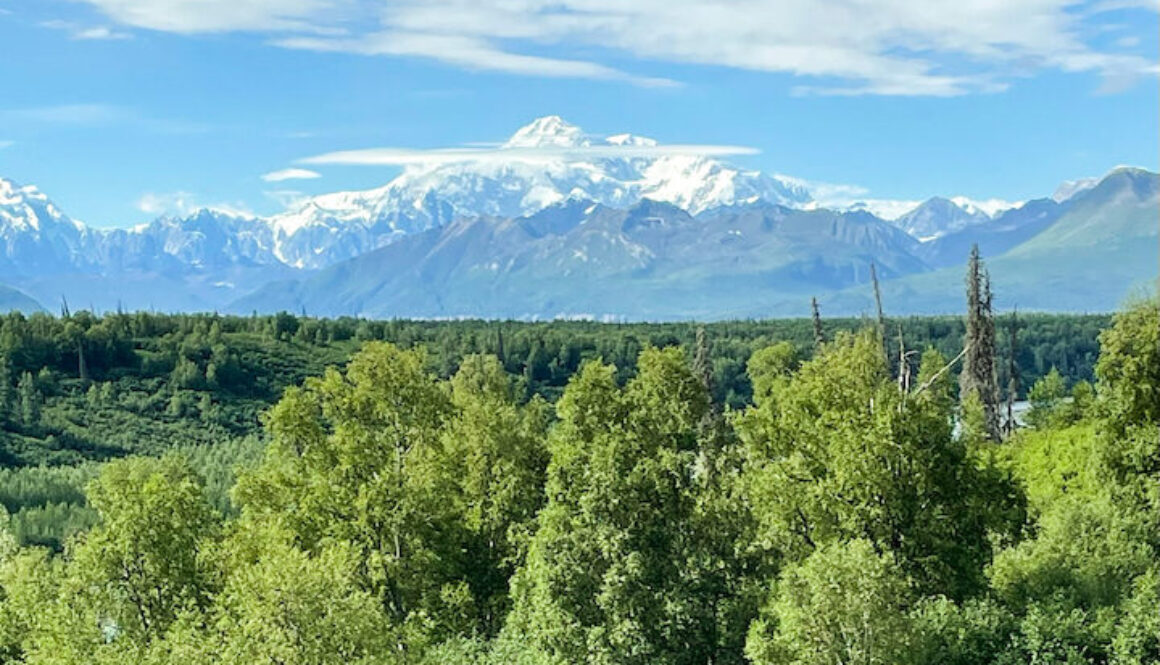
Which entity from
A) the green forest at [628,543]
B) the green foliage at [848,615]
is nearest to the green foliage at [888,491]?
the green forest at [628,543]

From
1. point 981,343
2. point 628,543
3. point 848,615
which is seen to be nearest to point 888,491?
point 848,615

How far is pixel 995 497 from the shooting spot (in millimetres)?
44344

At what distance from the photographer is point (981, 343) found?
10581 cm

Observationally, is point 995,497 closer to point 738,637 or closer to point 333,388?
point 738,637

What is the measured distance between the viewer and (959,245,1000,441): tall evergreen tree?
10375cm

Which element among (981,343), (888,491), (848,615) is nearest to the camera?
(848,615)

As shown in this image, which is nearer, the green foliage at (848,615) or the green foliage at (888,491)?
the green foliage at (848,615)

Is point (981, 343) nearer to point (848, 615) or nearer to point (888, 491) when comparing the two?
point (888, 491)

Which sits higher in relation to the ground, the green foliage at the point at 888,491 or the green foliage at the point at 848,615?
the green foliage at the point at 888,491

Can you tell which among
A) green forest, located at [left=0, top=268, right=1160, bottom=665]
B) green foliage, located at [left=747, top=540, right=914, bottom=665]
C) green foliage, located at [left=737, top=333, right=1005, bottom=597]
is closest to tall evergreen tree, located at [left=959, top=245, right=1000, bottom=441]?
green forest, located at [left=0, top=268, right=1160, bottom=665]

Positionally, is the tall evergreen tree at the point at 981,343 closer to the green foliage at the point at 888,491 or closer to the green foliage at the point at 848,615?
the green foliage at the point at 888,491

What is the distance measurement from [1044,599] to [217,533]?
3582 cm

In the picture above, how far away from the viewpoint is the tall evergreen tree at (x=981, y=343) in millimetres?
103750

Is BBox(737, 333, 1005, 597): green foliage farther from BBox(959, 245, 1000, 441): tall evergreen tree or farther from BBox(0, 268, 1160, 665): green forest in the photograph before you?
BBox(959, 245, 1000, 441): tall evergreen tree
